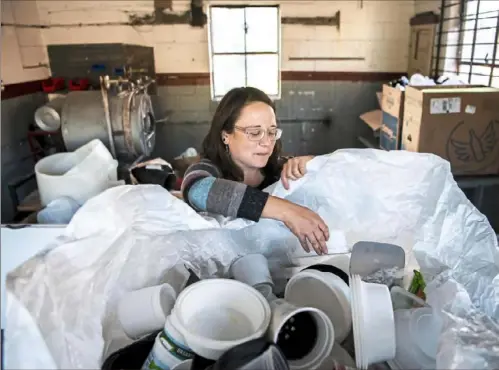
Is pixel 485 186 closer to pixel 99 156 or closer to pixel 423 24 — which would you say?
pixel 423 24

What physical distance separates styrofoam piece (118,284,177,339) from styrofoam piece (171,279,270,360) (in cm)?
8

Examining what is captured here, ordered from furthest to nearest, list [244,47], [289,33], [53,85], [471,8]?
1. [244,47]
2. [289,33]
3. [53,85]
4. [471,8]

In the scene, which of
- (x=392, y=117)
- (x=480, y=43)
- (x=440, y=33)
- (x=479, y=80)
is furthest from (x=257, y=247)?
(x=440, y=33)

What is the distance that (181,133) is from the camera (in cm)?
432

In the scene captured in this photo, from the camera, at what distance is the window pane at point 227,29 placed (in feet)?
12.9

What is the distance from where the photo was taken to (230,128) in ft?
4.83

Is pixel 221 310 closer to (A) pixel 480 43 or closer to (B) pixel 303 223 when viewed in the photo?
(B) pixel 303 223

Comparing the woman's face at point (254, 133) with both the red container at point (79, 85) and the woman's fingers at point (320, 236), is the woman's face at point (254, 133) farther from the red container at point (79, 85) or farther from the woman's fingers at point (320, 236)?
the red container at point (79, 85)

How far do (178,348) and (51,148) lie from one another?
307cm

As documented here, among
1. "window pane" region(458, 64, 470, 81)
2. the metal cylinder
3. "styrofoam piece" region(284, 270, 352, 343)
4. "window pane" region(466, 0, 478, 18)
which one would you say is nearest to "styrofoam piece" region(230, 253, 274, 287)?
"styrofoam piece" region(284, 270, 352, 343)

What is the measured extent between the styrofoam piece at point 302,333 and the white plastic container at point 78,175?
1.48 metres

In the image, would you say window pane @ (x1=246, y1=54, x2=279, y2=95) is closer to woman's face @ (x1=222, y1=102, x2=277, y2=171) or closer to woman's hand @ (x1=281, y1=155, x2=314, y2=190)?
woman's face @ (x1=222, y1=102, x2=277, y2=171)

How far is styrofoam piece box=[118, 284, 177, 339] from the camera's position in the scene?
869 mm

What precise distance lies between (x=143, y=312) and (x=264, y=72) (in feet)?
11.7
